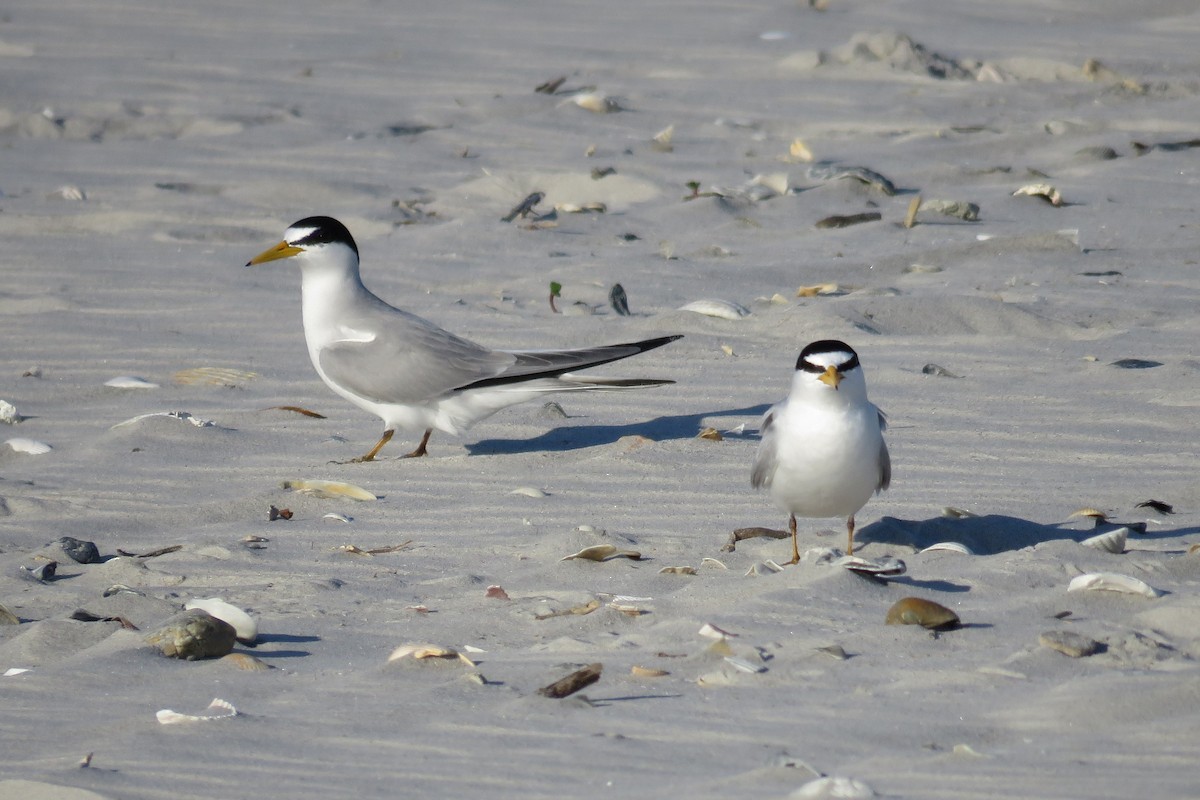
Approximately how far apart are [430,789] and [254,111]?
24.6 ft

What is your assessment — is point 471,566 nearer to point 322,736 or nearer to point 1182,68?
point 322,736

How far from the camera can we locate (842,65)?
10.0 m

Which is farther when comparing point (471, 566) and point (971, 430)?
point (971, 430)

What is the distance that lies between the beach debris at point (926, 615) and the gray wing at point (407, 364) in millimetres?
2350

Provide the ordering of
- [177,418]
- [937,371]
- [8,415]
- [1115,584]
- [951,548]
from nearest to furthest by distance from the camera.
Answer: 1. [1115,584]
2. [951,548]
3. [177,418]
4. [8,415]
5. [937,371]

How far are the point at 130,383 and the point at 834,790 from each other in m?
3.89

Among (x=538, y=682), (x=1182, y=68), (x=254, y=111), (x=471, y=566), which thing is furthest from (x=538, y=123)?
(x=538, y=682)

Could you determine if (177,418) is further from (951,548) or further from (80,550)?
(951,548)

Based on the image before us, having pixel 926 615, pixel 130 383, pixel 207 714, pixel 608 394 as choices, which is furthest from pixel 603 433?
pixel 207 714

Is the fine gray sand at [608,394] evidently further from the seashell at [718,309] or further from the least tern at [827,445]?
the least tern at [827,445]

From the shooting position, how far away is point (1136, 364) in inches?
207

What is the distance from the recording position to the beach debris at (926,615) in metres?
3.06

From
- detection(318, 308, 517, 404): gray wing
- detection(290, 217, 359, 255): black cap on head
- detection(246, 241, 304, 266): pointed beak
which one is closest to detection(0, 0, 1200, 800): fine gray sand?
detection(318, 308, 517, 404): gray wing

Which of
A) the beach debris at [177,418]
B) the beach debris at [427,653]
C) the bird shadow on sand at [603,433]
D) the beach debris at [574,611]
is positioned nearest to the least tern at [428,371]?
the bird shadow on sand at [603,433]
